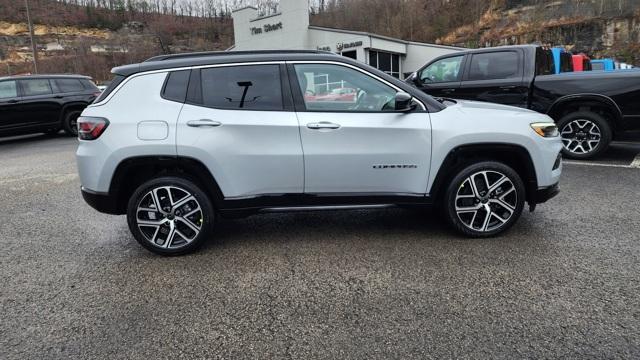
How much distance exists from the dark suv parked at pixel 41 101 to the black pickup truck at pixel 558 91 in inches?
401

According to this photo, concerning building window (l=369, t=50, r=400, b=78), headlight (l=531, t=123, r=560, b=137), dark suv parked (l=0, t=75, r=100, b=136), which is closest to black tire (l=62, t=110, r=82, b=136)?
dark suv parked (l=0, t=75, r=100, b=136)

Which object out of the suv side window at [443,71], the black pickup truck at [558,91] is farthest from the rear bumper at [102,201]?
the suv side window at [443,71]

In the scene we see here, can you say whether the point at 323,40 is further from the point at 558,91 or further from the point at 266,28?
the point at 558,91

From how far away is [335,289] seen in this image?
10.3 feet

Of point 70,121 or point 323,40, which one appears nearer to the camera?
point 70,121

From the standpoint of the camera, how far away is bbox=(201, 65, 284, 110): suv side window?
3738 mm

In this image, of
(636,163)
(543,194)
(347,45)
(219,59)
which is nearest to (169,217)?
(219,59)

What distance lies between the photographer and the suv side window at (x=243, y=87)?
147 inches

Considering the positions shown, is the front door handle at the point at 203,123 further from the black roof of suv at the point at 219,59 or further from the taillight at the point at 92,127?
the taillight at the point at 92,127

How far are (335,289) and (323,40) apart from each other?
31864 mm

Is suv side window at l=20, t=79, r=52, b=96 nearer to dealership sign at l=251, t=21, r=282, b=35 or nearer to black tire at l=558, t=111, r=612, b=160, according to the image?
black tire at l=558, t=111, r=612, b=160

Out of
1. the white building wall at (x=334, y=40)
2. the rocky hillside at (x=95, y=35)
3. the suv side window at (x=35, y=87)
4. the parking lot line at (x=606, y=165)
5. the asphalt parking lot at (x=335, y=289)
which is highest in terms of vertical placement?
the rocky hillside at (x=95, y=35)

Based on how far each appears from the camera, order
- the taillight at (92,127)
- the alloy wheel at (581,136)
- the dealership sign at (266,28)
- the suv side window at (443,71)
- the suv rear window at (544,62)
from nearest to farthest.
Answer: the taillight at (92,127) < the alloy wheel at (581,136) < the suv rear window at (544,62) < the suv side window at (443,71) < the dealership sign at (266,28)

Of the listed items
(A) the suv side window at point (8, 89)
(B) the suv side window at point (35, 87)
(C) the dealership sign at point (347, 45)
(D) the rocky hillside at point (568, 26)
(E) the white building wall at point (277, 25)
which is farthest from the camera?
(D) the rocky hillside at point (568, 26)
